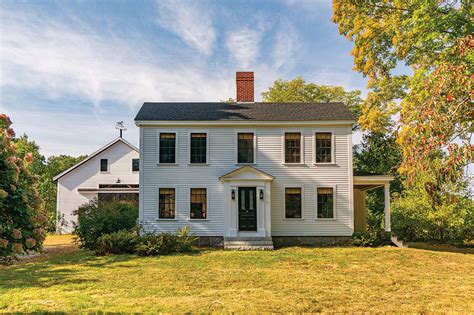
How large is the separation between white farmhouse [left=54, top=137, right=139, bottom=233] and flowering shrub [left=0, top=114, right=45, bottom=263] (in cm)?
2102

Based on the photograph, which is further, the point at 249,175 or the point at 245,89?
the point at 245,89

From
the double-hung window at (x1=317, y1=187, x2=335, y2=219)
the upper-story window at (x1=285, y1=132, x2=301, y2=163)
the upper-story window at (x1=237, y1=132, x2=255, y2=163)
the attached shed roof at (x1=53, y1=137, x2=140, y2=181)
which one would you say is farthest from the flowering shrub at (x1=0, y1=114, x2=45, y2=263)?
the attached shed roof at (x1=53, y1=137, x2=140, y2=181)

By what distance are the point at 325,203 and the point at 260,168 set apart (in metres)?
3.71

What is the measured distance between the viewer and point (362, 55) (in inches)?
754

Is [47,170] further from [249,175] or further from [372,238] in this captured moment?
[372,238]

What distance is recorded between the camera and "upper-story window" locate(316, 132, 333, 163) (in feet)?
59.2

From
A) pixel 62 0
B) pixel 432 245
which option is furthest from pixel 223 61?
pixel 432 245

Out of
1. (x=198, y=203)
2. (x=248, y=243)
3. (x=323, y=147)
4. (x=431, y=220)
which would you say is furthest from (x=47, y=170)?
(x=431, y=220)

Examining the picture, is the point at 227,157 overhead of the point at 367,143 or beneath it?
beneath

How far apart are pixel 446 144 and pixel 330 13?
1743cm

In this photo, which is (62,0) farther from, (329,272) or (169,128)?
(329,272)

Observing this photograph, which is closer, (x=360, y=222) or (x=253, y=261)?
(x=253, y=261)

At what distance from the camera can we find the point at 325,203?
1780 centimetres

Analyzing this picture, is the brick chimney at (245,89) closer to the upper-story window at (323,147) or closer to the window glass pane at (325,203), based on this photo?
the upper-story window at (323,147)
